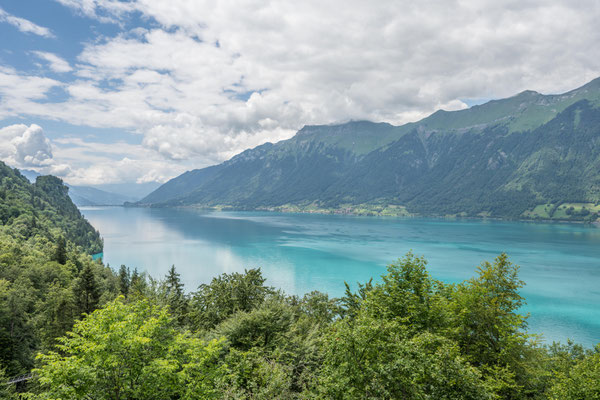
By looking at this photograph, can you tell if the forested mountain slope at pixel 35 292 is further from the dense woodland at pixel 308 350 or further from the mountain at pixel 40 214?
the mountain at pixel 40 214

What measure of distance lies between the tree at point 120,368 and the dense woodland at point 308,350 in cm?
Answer: 6

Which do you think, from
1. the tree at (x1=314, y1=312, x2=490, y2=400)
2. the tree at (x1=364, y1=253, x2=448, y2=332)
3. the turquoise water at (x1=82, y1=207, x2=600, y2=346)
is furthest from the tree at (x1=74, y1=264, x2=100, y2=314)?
the turquoise water at (x1=82, y1=207, x2=600, y2=346)

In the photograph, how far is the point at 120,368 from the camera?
14.7 m

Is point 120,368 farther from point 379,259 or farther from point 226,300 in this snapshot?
point 379,259

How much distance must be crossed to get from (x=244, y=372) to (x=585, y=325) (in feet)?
222

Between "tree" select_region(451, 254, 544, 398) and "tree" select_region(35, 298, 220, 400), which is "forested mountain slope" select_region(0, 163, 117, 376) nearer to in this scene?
"tree" select_region(35, 298, 220, 400)

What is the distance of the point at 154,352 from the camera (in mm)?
16406

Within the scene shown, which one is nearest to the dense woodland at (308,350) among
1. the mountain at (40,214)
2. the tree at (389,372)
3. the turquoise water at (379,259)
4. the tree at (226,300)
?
the tree at (389,372)

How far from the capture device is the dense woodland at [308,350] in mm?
13586

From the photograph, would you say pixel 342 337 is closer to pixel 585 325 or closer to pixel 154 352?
pixel 154 352

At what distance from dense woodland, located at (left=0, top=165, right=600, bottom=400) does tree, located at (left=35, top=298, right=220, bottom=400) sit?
56 mm

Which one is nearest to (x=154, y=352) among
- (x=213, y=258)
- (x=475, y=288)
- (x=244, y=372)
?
(x=244, y=372)

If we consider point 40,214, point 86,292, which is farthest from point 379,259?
point 40,214

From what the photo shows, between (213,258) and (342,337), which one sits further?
(213,258)
